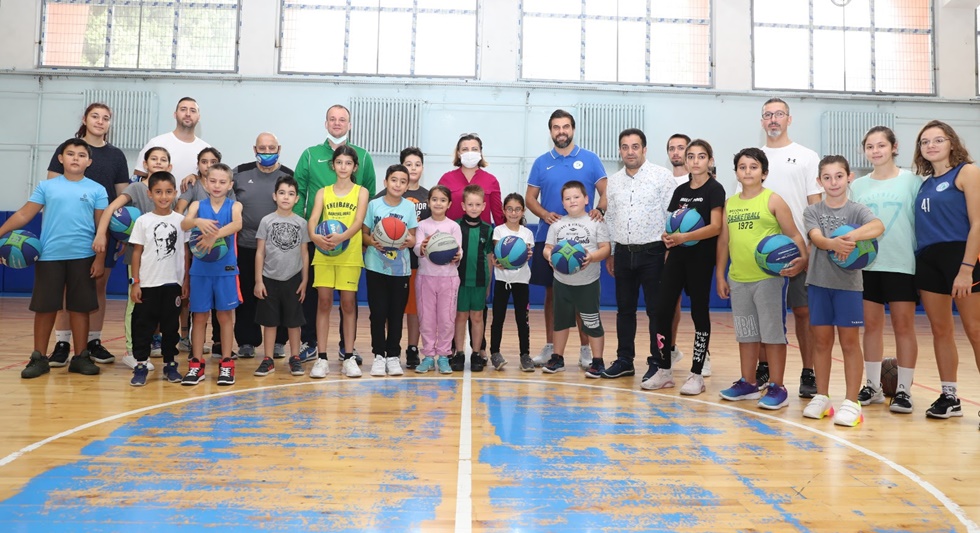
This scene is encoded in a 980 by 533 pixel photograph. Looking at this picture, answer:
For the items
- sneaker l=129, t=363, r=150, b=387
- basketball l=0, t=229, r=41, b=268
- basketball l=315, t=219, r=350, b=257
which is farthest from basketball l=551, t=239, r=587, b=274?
basketball l=0, t=229, r=41, b=268

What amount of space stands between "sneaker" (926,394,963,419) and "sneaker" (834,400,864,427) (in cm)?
45

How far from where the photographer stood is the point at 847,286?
3580mm

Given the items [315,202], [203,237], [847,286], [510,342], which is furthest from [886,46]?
[203,237]

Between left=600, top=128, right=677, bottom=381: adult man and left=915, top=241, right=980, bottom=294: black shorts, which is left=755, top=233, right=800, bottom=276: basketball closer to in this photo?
left=915, top=241, right=980, bottom=294: black shorts

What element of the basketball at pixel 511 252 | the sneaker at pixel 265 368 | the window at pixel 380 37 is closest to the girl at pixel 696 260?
the basketball at pixel 511 252

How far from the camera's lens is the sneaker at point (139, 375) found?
4.05 meters

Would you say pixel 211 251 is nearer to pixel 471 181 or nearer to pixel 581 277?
pixel 471 181

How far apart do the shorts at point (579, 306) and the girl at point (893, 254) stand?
5.19 feet

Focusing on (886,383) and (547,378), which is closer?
(886,383)

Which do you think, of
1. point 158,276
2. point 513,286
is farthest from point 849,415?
point 158,276

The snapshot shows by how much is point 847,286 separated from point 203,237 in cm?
351

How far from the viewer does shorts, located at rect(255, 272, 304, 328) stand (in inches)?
174

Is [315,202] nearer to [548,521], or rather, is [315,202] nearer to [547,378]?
[547,378]

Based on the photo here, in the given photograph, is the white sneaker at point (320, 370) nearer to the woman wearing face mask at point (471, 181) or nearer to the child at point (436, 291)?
the child at point (436, 291)
